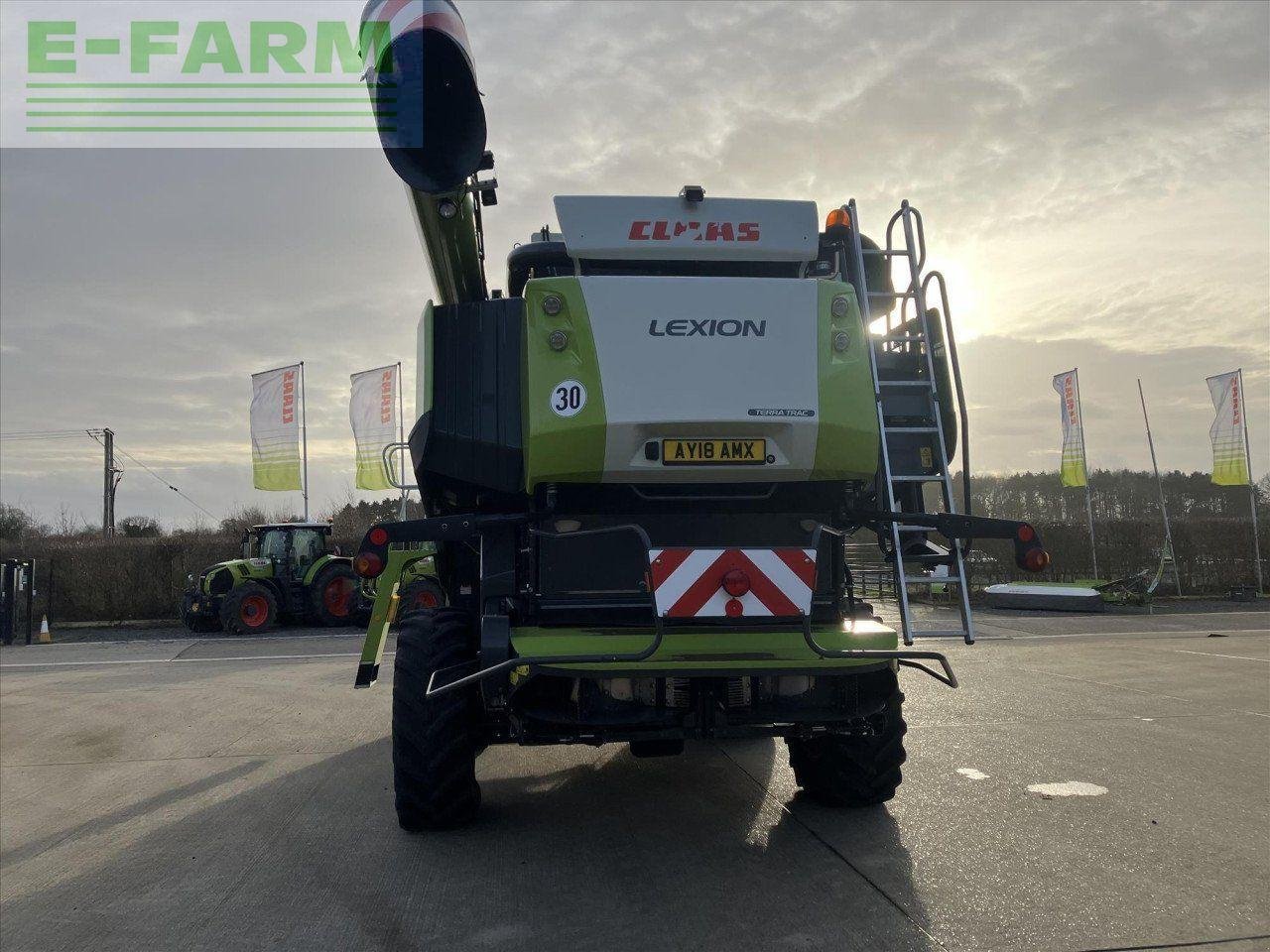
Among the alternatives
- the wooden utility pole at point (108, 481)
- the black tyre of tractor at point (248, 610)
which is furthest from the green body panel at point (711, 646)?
the wooden utility pole at point (108, 481)

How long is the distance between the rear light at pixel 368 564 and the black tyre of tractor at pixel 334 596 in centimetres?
1477

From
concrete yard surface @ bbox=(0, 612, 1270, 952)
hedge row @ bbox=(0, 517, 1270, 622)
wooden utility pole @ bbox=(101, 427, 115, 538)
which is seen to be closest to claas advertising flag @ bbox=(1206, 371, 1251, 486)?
hedge row @ bbox=(0, 517, 1270, 622)

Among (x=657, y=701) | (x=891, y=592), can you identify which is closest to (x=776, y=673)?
(x=657, y=701)

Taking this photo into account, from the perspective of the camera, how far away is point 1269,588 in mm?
26609

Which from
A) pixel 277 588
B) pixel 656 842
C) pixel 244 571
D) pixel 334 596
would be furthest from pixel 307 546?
pixel 656 842

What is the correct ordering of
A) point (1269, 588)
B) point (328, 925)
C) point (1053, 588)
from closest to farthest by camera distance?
point (328, 925), point (1053, 588), point (1269, 588)

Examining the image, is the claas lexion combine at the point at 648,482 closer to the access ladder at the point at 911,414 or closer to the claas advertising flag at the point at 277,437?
the access ladder at the point at 911,414


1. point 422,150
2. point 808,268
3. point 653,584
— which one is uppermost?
point 422,150

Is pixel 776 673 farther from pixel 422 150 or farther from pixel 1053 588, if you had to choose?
pixel 1053 588

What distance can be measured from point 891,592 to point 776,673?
4.94 feet

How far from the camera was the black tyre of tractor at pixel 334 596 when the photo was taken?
18.9m

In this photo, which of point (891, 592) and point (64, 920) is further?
point (891, 592)

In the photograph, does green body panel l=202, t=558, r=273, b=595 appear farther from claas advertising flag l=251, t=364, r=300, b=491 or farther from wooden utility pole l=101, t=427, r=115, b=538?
wooden utility pole l=101, t=427, r=115, b=538

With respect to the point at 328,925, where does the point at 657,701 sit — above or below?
above
